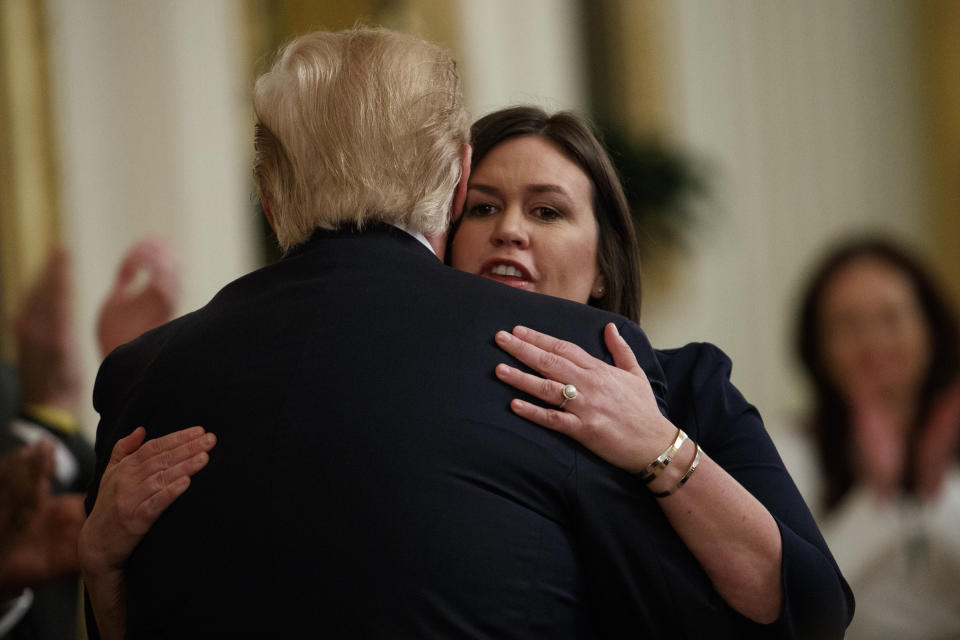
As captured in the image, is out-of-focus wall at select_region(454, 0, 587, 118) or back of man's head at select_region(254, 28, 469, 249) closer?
back of man's head at select_region(254, 28, 469, 249)

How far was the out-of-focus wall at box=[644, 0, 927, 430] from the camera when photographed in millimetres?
9883

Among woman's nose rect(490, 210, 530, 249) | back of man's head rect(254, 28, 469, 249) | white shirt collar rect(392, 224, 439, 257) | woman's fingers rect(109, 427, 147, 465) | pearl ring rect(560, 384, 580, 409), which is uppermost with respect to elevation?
back of man's head rect(254, 28, 469, 249)

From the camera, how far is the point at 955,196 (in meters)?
9.19

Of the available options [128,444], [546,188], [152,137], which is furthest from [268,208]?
[152,137]

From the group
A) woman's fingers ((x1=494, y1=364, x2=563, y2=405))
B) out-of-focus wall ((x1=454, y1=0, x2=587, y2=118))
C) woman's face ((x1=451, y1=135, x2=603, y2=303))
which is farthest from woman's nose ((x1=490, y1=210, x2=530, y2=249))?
out-of-focus wall ((x1=454, y1=0, x2=587, y2=118))

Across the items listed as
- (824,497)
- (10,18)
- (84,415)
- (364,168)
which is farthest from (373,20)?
(364,168)

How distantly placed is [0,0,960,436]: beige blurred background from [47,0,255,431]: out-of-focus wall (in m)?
0.01

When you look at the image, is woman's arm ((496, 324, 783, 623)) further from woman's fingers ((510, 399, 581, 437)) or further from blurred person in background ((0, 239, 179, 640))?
blurred person in background ((0, 239, 179, 640))

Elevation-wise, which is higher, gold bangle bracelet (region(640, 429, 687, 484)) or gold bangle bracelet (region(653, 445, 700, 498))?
gold bangle bracelet (region(640, 429, 687, 484))

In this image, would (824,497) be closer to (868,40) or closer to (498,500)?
(498,500)

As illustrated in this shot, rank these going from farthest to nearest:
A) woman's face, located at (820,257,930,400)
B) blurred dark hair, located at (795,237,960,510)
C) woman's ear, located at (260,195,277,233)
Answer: woman's face, located at (820,257,930,400)
blurred dark hair, located at (795,237,960,510)
woman's ear, located at (260,195,277,233)

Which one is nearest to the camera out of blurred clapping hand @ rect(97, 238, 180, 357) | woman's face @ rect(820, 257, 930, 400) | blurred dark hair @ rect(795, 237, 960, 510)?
blurred clapping hand @ rect(97, 238, 180, 357)

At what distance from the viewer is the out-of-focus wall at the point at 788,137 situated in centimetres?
988

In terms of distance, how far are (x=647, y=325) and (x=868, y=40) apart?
12.4 feet
